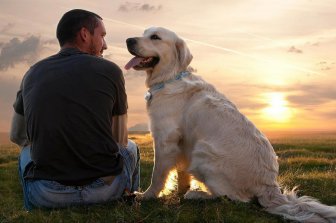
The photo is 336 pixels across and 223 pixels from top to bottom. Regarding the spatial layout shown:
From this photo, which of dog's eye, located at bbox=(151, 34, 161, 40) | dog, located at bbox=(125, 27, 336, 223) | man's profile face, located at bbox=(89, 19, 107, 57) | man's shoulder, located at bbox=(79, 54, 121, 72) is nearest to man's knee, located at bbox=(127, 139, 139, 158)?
dog, located at bbox=(125, 27, 336, 223)

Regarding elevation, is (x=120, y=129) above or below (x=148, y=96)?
below

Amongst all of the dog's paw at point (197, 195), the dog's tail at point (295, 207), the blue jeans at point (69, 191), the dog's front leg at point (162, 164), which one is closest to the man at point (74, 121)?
the blue jeans at point (69, 191)

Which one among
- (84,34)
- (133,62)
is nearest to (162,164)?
(133,62)

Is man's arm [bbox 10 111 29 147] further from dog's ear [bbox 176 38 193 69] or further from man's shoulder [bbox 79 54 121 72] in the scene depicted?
dog's ear [bbox 176 38 193 69]

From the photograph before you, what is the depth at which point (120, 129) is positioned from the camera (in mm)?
5957

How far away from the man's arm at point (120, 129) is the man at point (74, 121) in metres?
0.01

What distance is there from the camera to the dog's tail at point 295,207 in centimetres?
561

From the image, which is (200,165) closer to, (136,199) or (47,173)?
(136,199)

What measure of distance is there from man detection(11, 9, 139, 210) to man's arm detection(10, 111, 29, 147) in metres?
0.01

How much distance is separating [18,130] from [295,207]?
3.61 metres

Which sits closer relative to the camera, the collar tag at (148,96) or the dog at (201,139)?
the dog at (201,139)

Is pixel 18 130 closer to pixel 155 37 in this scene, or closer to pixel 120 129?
pixel 120 129

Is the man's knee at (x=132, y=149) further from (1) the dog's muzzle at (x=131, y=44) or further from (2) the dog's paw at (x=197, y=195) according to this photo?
(1) the dog's muzzle at (x=131, y=44)

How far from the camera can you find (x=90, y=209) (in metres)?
5.64
